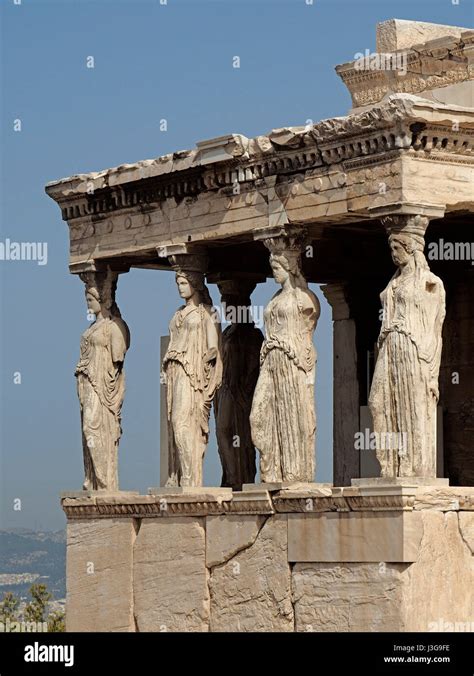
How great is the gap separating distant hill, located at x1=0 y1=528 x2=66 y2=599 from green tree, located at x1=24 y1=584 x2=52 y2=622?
18356mm

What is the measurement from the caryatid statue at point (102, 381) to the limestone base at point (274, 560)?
1.33 feet

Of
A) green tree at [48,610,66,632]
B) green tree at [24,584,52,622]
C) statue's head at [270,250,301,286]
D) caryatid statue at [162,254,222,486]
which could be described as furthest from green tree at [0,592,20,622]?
statue's head at [270,250,301,286]

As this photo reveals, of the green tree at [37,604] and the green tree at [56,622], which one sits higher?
the green tree at [37,604]

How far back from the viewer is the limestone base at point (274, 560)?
20547mm

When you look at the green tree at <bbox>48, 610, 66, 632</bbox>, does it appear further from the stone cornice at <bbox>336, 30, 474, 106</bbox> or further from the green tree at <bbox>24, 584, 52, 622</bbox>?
the stone cornice at <bbox>336, 30, 474, 106</bbox>

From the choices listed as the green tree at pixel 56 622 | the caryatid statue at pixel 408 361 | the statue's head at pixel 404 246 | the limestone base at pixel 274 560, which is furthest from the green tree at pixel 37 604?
the statue's head at pixel 404 246

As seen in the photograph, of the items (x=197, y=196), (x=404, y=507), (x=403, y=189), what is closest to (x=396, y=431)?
(x=404, y=507)

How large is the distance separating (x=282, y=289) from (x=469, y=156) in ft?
7.50

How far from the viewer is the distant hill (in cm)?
5866

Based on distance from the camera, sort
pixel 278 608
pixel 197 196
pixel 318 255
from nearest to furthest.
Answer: pixel 278 608
pixel 197 196
pixel 318 255

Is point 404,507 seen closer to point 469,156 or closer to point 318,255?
point 469,156

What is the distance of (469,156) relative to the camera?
2117cm

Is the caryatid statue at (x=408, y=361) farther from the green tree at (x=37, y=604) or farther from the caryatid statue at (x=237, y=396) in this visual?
the green tree at (x=37, y=604)
